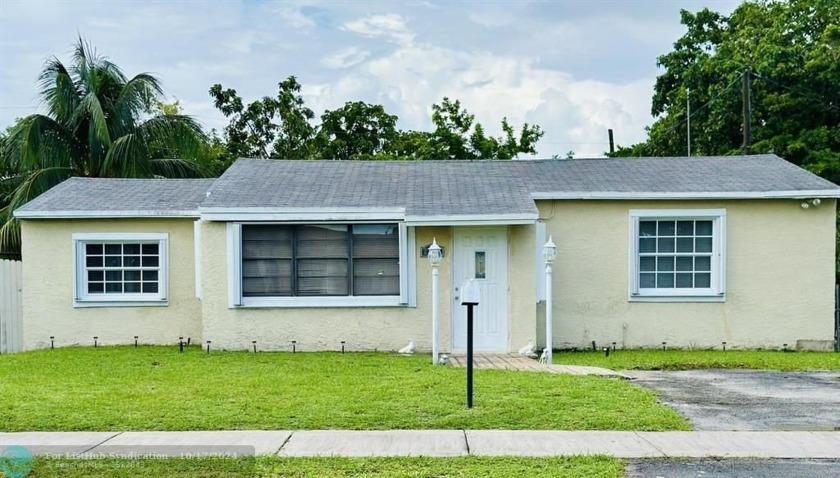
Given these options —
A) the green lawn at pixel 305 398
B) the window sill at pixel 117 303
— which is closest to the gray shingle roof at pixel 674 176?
the green lawn at pixel 305 398

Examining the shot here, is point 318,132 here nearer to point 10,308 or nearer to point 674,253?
point 10,308

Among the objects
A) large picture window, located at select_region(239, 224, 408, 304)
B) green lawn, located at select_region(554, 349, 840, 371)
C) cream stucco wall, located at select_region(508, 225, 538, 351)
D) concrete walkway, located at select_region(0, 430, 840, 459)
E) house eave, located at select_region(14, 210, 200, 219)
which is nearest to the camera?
concrete walkway, located at select_region(0, 430, 840, 459)

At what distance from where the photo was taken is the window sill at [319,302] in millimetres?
12766

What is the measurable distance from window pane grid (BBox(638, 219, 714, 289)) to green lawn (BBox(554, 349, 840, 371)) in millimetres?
1330

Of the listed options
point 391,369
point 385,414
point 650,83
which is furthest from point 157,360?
point 650,83

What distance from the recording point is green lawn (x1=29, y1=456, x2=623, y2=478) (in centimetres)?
549

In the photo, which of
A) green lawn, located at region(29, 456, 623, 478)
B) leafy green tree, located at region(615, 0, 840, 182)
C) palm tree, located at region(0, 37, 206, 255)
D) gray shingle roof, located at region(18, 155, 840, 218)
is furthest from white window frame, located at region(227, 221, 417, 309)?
leafy green tree, located at region(615, 0, 840, 182)

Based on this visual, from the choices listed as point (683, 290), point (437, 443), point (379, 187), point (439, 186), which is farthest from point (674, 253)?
point (437, 443)

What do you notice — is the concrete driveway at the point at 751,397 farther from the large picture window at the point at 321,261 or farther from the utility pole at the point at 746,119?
the utility pole at the point at 746,119

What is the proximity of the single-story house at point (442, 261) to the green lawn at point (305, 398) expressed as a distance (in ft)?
5.99

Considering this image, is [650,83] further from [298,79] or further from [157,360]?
[157,360]

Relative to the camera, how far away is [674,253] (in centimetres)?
1334

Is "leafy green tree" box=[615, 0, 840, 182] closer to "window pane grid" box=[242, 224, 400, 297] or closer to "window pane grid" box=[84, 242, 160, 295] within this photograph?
"window pane grid" box=[242, 224, 400, 297]

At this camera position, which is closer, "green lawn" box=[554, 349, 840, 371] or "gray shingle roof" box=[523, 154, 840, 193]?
"green lawn" box=[554, 349, 840, 371]
